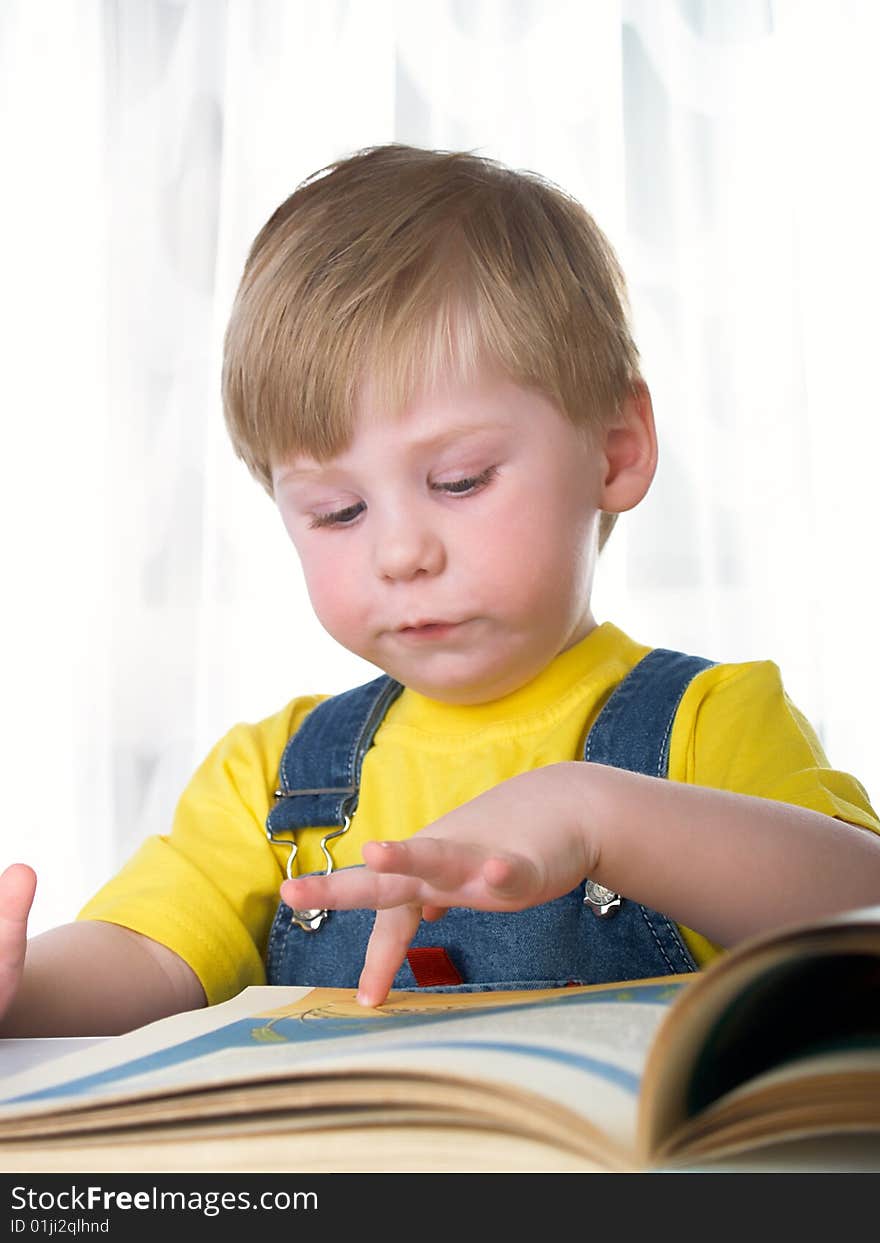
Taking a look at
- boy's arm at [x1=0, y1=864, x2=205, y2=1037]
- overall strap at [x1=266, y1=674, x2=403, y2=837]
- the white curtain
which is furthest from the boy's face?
the white curtain

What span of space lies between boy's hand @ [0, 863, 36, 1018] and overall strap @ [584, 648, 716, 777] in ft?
1.21

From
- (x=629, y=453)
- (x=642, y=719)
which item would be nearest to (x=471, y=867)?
(x=642, y=719)

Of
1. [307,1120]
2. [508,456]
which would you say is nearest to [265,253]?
[508,456]

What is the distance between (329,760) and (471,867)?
0.44m

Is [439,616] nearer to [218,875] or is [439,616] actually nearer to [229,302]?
[218,875]

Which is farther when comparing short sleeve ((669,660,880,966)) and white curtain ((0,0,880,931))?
white curtain ((0,0,880,931))

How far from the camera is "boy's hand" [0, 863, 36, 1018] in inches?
24.9

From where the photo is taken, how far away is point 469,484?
81 centimetres

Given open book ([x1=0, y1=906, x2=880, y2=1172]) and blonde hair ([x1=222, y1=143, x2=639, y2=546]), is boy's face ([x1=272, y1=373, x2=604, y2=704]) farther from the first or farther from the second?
open book ([x1=0, y1=906, x2=880, y2=1172])

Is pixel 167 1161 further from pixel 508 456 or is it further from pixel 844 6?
pixel 844 6

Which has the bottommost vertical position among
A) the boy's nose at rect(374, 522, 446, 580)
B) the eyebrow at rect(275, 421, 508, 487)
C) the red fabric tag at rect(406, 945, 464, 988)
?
the red fabric tag at rect(406, 945, 464, 988)

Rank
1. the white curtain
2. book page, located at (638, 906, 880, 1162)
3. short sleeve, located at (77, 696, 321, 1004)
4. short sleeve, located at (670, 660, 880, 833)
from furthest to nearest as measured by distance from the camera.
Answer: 1. the white curtain
2. short sleeve, located at (77, 696, 321, 1004)
3. short sleeve, located at (670, 660, 880, 833)
4. book page, located at (638, 906, 880, 1162)
